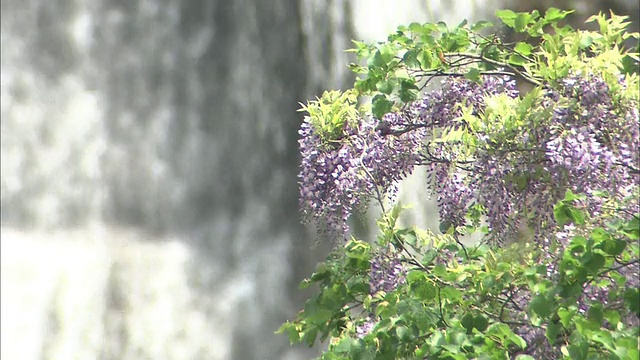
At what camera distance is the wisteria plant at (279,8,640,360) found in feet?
7.83

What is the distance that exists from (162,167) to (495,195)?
3001mm

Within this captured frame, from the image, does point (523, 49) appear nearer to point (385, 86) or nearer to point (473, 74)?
point (473, 74)

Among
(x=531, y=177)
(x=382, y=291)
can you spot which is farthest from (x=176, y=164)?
(x=531, y=177)

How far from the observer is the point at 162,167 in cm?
535

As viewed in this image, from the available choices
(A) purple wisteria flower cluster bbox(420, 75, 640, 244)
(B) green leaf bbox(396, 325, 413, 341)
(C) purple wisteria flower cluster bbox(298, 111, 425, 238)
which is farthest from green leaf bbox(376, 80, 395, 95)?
(B) green leaf bbox(396, 325, 413, 341)

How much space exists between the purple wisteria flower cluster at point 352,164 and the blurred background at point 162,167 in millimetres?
2257

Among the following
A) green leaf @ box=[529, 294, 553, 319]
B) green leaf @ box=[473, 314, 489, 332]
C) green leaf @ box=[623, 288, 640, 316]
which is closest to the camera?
green leaf @ box=[623, 288, 640, 316]

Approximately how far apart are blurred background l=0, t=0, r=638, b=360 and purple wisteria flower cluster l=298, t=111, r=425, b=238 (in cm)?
226

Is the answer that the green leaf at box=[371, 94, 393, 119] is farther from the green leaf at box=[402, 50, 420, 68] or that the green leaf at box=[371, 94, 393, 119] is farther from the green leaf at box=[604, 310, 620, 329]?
the green leaf at box=[604, 310, 620, 329]

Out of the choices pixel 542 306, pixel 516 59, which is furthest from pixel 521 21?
pixel 542 306

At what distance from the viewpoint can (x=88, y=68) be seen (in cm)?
520

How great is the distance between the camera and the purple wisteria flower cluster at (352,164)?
295 centimetres

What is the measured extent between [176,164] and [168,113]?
0.28m

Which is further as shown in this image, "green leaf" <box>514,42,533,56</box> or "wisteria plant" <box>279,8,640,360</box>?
"green leaf" <box>514,42,533,56</box>
